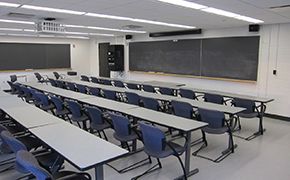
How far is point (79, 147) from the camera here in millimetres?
2498

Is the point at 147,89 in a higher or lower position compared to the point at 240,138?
higher

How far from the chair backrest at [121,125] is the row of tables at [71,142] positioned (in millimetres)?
700

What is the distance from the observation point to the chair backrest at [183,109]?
A: 4402mm

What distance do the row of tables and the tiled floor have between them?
2.81ft

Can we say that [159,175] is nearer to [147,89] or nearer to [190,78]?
[147,89]

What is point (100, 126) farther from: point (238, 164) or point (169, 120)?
point (238, 164)

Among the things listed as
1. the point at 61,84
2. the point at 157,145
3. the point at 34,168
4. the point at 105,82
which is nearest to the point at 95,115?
the point at 157,145

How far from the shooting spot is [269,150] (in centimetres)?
447

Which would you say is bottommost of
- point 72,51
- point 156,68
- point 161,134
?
point 161,134

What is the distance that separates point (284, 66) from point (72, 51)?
10523 millimetres

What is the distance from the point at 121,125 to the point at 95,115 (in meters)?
0.72

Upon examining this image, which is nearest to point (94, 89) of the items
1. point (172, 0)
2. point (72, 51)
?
point (172, 0)

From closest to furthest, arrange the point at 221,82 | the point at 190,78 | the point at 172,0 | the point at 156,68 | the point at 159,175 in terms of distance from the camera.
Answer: the point at 159,175 < the point at 172,0 < the point at 221,82 < the point at 190,78 < the point at 156,68

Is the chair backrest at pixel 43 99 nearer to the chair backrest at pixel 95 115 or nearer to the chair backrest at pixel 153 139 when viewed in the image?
the chair backrest at pixel 95 115
